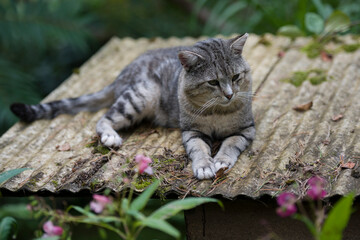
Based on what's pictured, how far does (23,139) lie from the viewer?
370 centimetres

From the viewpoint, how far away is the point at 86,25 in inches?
284

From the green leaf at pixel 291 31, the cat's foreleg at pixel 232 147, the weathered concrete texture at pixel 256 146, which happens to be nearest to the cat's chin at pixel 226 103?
the cat's foreleg at pixel 232 147

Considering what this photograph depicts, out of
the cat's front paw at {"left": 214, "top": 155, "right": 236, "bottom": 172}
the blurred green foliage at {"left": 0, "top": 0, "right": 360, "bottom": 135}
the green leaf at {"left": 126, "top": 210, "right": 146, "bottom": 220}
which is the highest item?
the green leaf at {"left": 126, "top": 210, "right": 146, "bottom": 220}

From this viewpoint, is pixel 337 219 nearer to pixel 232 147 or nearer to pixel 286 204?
pixel 286 204

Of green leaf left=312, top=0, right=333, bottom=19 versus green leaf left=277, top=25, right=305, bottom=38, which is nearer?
green leaf left=277, top=25, right=305, bottom=38

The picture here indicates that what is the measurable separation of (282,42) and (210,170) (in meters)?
2.82

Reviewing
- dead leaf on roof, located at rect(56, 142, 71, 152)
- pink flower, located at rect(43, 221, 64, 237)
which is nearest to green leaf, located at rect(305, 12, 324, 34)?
dead leaf on roof, located at rect(56, 142, 71, 152)

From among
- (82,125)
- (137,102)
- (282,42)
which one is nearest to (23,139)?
(82,125)

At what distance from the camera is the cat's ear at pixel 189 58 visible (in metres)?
3.10

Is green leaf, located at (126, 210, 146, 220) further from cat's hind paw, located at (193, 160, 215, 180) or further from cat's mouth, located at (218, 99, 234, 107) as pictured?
cat's mouth, located at (218, 99, 234, 107)

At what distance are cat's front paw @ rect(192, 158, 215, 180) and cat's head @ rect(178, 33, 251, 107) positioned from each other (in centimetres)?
50

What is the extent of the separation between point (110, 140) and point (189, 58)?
87 cm

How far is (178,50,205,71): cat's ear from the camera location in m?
3.10

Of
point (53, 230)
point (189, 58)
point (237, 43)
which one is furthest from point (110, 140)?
point (53, 230)
